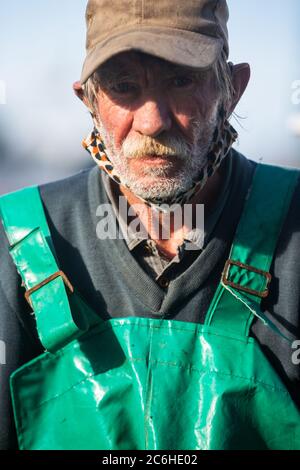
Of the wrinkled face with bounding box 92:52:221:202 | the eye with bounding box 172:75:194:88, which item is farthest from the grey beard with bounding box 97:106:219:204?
the eye with bounding box 172:75:194:88

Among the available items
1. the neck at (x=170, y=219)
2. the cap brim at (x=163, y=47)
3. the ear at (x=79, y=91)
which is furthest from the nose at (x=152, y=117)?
the ear at (x=79, y=91)

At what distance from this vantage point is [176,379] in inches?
84.5

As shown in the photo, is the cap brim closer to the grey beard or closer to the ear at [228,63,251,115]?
the grey beard

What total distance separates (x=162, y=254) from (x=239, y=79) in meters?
0.72

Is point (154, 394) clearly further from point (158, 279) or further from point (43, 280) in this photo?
point (43, 280)

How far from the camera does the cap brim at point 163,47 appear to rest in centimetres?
212

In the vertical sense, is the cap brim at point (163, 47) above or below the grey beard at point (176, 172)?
above

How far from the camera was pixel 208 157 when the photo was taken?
7.66 feet

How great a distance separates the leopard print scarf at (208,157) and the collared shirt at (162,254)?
96mm

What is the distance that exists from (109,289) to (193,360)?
37 cm

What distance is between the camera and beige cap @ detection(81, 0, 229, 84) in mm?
2135

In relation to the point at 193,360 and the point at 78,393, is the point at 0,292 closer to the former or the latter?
the point at 78,393

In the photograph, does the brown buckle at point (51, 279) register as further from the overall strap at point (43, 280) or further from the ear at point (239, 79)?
the ear at point (239, 79)

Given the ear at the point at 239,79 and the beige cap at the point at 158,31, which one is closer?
the beige cap at the point at 158,31
